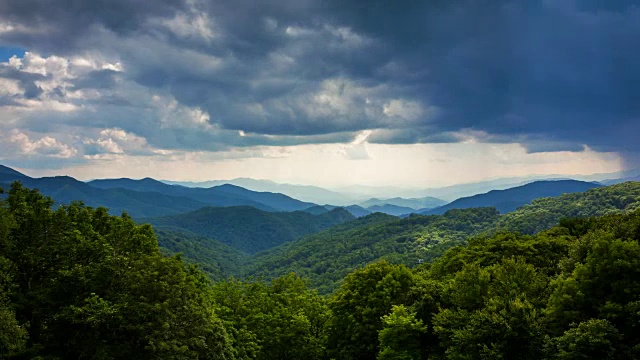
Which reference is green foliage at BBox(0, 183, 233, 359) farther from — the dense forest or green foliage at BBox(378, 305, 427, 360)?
green foliage at BBox(378, 305, 427, 360)

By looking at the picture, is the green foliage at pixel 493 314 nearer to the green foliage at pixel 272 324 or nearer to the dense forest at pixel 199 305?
the dense forest at pixel 199 305

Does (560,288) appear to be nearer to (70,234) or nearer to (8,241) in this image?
(70,234)

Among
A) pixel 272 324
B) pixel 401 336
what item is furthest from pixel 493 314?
pixel 272 324

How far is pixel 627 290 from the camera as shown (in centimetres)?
3253

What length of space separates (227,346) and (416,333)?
1773 cm

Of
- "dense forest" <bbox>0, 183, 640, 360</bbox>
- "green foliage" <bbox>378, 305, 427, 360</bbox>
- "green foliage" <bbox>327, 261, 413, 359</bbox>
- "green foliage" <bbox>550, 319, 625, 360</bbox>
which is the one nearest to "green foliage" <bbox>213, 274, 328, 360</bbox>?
"dense forest" <bbox>0, 183, 640, 360</bbox>

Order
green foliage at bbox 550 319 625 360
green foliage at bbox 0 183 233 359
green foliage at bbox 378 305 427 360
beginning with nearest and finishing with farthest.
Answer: green foliage at bbox 550 319 625 360 → green foliage at bbox 0 183 233 359 → green foliage at bbox 378 305 427 360

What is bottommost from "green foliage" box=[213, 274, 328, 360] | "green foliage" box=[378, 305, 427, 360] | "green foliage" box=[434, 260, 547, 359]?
"green foliage" box=[213, 274, 328, 360]

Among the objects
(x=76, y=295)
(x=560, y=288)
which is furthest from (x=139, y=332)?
(x=560, y=288)

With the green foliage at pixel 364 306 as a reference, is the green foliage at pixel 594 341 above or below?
above

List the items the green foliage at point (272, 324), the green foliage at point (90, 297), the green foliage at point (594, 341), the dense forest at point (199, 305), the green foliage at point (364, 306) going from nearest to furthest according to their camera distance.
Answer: the green foliage at point (594, 341) < the dense forest at point (199, 305) < the green foliage at point (90, 297) < the green foliage at point (364, 306) < the green foliage at point (272, 324)

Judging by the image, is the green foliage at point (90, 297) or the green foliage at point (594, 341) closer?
the green foliage at point (594, 341)

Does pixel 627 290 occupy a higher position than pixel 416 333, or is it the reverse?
pixel 627 290

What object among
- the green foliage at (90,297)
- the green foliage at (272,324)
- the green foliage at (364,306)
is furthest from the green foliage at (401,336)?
the green foliage at (90,297)
